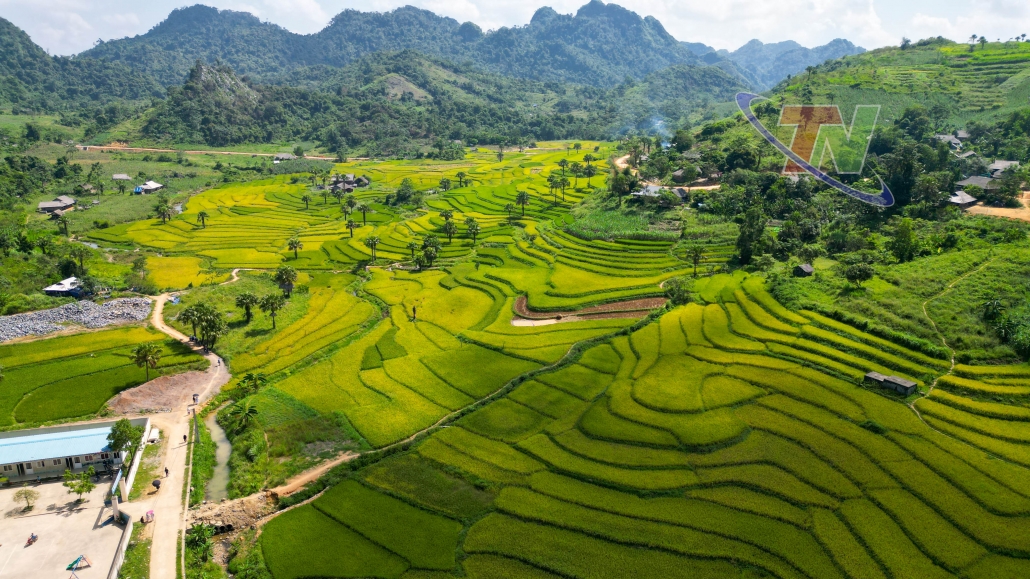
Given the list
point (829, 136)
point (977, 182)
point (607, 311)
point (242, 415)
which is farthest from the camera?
point (829, 136)

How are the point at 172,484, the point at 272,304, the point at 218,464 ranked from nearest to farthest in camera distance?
the point at 172,484
the point at 218,464
the point at 272,304

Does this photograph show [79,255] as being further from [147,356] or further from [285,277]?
[147,356]

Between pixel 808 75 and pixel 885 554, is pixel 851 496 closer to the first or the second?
pixel 885 554

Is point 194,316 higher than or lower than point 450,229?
lower

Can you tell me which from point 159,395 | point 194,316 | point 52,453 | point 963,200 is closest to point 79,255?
point 194,316

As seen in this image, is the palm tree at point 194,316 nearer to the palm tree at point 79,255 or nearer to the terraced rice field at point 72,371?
the terraced rice field at point 72,371

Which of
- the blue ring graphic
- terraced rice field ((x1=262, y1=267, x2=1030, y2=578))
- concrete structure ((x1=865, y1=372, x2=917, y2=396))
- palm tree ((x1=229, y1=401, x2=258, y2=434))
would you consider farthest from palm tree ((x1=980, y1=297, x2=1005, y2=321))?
palm tree ((x1=229, y1=401, x2=258, y2=434))

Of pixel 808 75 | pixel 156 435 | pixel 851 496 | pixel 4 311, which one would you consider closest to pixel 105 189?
pixel 4 311

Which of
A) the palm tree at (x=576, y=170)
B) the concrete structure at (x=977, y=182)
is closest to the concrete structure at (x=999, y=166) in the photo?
the concrete structure at (x=977, y=182)

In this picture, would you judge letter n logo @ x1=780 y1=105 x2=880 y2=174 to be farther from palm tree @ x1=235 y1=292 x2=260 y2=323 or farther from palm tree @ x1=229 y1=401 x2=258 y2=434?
palm tree @ x1=229 y1=401 x2=258 y2=434
